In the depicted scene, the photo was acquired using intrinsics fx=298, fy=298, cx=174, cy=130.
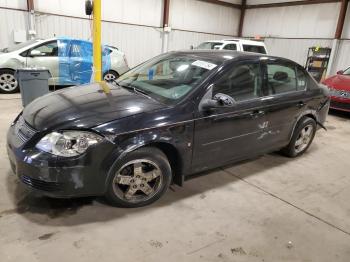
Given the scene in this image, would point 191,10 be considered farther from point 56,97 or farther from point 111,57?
point 56,97

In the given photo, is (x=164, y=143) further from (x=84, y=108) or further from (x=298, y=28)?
(x=298, y=28)

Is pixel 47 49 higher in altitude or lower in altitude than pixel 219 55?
lower

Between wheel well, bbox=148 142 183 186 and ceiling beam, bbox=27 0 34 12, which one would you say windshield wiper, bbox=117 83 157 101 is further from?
ceiling beam, bbox=27 0 34 12

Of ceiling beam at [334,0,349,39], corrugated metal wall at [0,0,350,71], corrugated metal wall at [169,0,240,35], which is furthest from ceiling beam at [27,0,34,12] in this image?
ceiling beam at [334,0,349,39]

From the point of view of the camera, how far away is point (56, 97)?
9.48 feet

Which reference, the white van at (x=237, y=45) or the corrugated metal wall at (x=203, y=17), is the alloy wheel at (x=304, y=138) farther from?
the corrugated metal wall at (x=203, y=17)

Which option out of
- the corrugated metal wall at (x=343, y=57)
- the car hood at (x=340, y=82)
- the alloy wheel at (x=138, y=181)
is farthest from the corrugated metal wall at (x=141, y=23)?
the alloy wheel at (x=138, y=181)

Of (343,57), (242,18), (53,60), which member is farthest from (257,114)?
(242,18)

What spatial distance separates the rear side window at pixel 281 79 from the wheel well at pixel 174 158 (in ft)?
4.58

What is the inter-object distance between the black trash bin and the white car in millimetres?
1804

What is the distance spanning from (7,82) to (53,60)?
118cm

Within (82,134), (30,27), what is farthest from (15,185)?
(30,27)

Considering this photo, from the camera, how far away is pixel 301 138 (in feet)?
13.5

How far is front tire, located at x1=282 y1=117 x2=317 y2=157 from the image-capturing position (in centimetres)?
393
